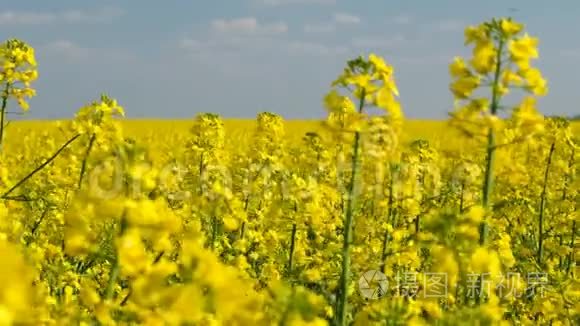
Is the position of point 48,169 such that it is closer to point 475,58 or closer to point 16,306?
point 475,58

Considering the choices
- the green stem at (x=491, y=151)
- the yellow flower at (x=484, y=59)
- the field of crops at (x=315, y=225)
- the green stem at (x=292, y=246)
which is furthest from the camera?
Answer: the green stem at (x=292, y=246)

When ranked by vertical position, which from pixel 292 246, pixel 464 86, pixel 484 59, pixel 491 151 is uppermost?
pixel 484 59

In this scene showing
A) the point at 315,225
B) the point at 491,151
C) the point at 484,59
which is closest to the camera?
the point at 491,151

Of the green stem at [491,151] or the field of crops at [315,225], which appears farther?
the green stem at [491,151]

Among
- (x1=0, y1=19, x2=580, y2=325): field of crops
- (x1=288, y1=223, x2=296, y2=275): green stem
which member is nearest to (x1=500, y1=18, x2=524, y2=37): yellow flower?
(x1=0, y1=19, x2=580, y2=325): field of crops

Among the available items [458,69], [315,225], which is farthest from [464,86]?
[315,225]

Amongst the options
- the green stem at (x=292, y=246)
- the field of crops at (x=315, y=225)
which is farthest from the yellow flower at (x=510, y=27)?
the green stem at (x=292, y=246)

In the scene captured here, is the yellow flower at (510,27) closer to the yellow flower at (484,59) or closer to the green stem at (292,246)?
the yellow flower at (484,59)

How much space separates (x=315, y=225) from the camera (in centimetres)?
570

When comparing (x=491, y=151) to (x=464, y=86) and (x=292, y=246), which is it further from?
(x=292, y=246)

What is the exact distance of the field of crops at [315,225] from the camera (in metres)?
2.24

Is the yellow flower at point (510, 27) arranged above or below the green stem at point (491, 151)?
above

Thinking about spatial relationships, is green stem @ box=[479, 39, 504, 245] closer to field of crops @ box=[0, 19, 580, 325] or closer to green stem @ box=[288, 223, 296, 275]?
field of crops @ box=[0, 19, 580, 325]

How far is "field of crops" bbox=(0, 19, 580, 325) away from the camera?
2240 millimetres
